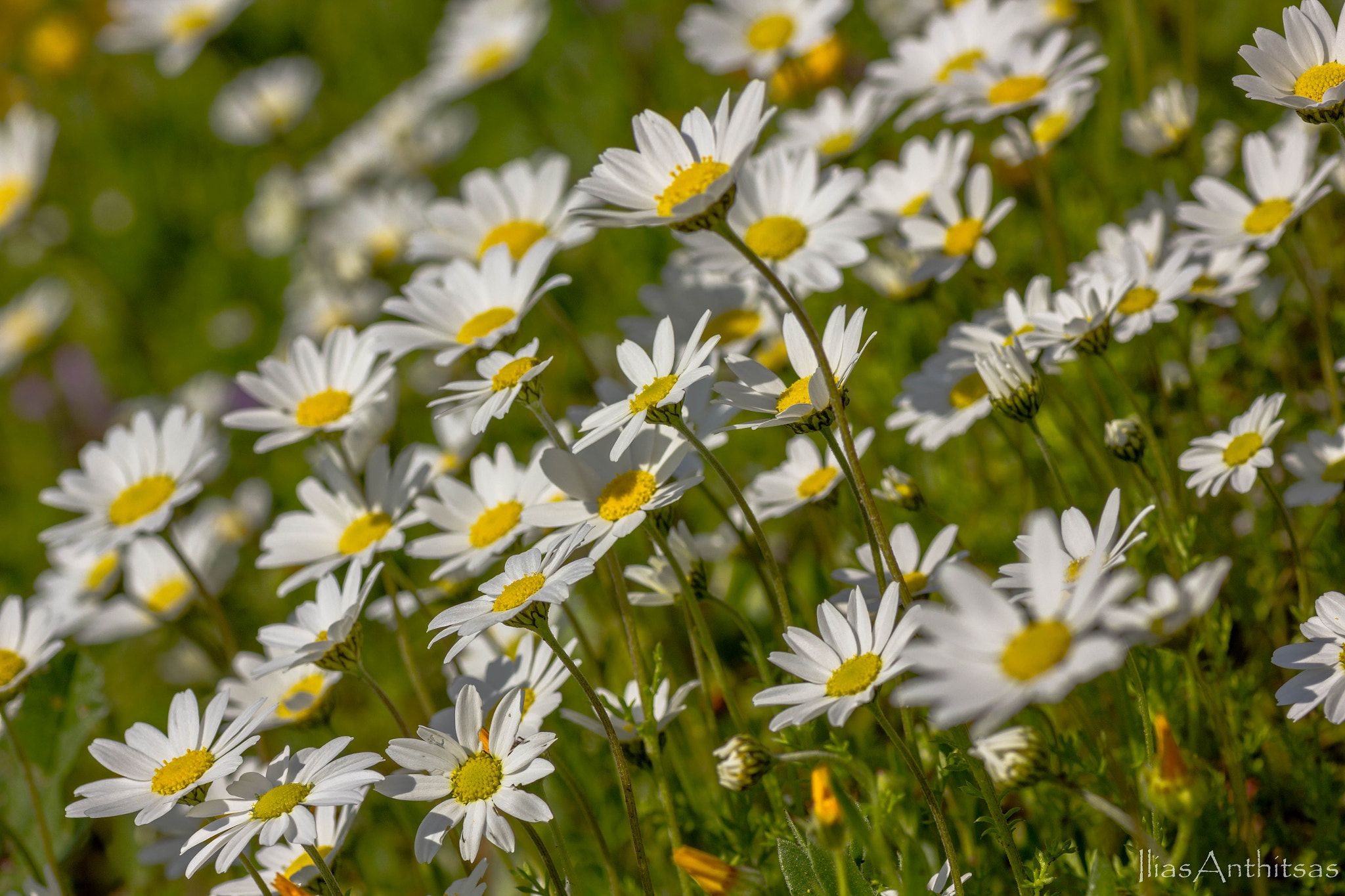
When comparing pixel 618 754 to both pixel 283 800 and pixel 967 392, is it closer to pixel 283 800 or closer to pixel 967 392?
pixel 283 800

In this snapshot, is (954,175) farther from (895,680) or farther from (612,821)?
(612,821)

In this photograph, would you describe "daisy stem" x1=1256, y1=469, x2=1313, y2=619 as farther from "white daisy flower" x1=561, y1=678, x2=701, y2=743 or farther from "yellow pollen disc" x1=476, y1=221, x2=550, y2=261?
"yellow pollen disc" x1=476, y1=221, x2=550, y2=261

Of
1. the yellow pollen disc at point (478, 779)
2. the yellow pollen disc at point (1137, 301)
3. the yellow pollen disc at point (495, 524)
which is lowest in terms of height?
the yellow pollen disc at point (478, 779)

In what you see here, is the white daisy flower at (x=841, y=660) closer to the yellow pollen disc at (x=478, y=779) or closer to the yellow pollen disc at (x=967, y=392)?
the yellow pollen disc at (x=478, y=779)

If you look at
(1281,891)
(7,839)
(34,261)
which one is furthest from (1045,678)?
(34,261)

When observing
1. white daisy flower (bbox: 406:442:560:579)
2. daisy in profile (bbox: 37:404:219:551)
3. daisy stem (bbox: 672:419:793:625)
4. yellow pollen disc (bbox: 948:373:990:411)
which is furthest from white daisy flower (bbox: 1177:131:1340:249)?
daisy in profile (bbox: 37:404:219:551)

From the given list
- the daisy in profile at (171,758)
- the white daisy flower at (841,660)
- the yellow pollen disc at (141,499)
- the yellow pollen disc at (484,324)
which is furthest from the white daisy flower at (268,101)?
the white daisy flower at (841,660)
